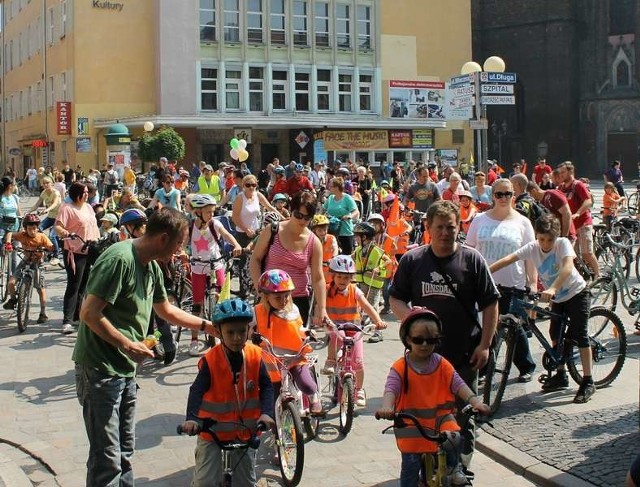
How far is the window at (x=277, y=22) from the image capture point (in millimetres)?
47469

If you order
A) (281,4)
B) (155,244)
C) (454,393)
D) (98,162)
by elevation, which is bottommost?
(454,393)

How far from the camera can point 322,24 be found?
161 feet

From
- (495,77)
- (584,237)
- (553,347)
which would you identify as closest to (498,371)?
(553,347)

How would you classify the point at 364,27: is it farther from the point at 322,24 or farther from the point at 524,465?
the point at 524,465

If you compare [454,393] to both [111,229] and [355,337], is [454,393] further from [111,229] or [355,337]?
[111,229]

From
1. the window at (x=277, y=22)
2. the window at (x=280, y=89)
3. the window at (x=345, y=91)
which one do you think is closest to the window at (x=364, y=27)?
the window at (x=345, y=91)

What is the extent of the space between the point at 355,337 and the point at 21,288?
5.77 m

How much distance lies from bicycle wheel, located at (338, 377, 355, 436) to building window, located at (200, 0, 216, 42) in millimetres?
40593

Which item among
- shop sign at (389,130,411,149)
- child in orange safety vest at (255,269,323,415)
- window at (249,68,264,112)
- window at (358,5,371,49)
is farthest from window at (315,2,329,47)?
child in orange safety vest at (255,269,323,415)

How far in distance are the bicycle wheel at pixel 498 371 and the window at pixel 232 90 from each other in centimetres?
3958

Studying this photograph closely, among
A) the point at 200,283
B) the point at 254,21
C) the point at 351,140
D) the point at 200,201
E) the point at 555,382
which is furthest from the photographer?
the point at 254,21

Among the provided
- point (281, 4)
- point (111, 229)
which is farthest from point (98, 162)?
point (111, 229)

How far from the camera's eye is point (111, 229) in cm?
1148

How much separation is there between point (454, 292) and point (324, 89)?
44422 mm
